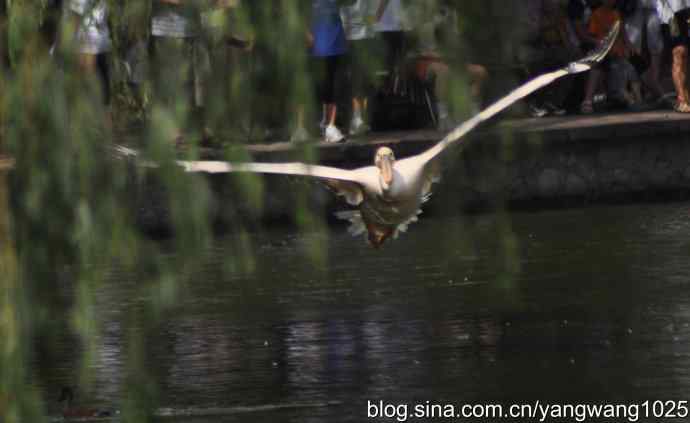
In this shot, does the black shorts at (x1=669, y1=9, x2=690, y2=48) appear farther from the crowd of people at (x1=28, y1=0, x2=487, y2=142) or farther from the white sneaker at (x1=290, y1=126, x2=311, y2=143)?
the white sneaker at (x1=290, y1=126, x2=311, y2=143)

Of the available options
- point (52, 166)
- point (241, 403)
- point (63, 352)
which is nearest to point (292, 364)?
point (241, 403)

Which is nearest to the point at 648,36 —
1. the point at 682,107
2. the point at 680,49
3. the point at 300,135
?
the point at 680,49

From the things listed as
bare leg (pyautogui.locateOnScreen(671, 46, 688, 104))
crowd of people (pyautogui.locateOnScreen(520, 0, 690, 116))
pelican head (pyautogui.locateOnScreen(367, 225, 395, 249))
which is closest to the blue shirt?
pelican head (pyautogui.locateOnScreen(367, 225, 395, 249))

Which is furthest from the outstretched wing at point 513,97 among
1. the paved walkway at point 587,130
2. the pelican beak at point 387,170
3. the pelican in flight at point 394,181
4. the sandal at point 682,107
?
the sandal at point 682,107

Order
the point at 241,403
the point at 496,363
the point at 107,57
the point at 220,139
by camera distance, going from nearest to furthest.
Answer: the point at 220,139 → the point at 107,57 → the point at 241,403 → the point at 496,363

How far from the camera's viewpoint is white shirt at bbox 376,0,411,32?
3797mm

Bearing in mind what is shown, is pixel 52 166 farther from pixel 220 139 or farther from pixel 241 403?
pixel 241 403

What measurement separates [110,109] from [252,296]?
6281 mm

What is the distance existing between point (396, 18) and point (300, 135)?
0.32m

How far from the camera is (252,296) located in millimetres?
10203

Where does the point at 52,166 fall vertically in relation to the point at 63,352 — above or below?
above

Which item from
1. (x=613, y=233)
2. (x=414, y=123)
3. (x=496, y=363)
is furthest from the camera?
(x=414, y=123)

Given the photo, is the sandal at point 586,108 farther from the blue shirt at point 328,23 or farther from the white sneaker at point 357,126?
the blue shirt at point 328,23

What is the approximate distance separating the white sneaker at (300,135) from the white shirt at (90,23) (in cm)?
43
